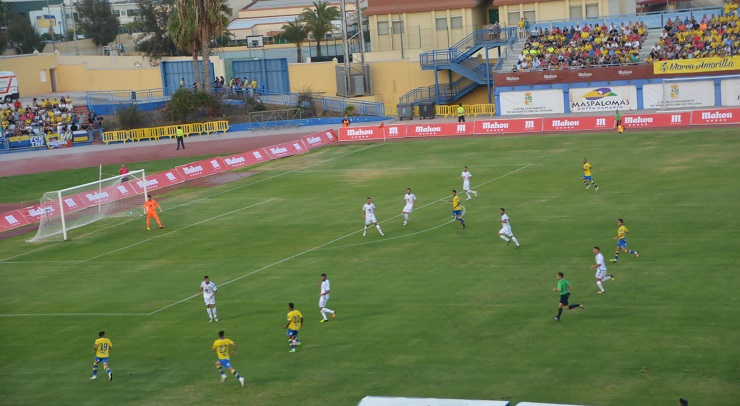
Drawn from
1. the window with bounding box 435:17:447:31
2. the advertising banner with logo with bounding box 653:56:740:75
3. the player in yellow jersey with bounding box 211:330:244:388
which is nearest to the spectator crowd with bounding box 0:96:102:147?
the window with bounding box 435:17:447:31

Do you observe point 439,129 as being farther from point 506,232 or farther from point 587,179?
point 506,232

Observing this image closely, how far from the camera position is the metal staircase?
270 ft

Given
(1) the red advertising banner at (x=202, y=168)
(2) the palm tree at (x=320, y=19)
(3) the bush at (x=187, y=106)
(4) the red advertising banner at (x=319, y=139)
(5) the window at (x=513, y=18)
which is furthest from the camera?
(2) the palm tree at (x=320, y=19)

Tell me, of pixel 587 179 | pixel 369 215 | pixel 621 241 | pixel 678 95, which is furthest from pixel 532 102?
pixel 621 241

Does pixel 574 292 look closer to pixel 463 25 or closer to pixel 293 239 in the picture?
pixel 293 239

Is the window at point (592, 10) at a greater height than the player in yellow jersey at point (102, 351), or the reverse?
the window at point (592, 10)

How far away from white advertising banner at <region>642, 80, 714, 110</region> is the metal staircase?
1412 centimetres

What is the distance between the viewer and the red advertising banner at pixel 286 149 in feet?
217

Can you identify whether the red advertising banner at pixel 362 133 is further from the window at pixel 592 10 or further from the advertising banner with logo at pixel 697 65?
the window at pixel 592 10

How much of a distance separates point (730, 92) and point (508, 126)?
16.0 metres

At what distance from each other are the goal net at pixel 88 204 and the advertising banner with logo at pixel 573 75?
33022 mm

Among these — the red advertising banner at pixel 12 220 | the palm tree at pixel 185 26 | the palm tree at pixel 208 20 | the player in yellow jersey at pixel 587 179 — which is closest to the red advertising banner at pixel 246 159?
the red advertising banner at pixel 12 220

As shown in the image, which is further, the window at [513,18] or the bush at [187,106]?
the window at [513,18]

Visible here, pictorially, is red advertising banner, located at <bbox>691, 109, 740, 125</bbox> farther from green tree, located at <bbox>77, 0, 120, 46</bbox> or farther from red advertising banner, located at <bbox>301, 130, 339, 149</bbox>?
green tree, located at <bbox>77, 0, 120, 46</bbox>
